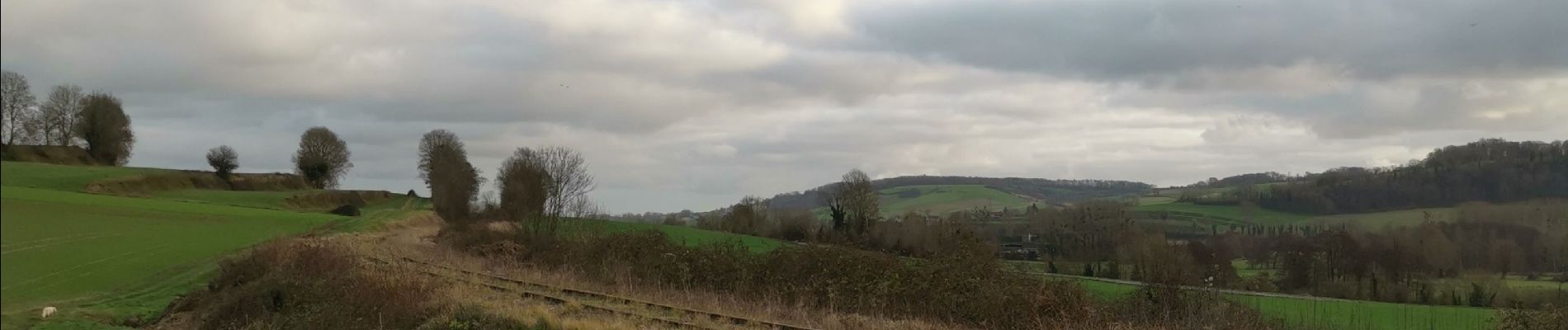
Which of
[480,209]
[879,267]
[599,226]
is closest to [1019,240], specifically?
[480,209]

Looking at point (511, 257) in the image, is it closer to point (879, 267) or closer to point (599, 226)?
point (599, 226)

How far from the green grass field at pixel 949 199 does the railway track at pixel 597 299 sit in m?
132

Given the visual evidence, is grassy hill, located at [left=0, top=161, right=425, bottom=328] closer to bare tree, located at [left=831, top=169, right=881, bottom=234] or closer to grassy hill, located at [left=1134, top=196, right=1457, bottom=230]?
bare tree, located at [left=831, top=169, right=881, bottom=234]

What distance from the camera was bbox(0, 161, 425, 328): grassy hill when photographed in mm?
18125

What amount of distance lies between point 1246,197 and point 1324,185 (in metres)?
15.3

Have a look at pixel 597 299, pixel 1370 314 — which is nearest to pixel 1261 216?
pixel 1370 314

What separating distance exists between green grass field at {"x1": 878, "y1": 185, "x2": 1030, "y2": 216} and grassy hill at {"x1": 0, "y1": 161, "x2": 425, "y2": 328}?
369ft

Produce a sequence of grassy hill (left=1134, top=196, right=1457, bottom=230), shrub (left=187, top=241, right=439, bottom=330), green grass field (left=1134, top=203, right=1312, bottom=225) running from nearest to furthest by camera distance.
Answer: shrub (left=187, top=241, right=439, bottom=330)
grassy hill (left=1134, top=196, right=1457, bottom=230)
green grass field (left=1134, top=203, right=1312, bottom=225)

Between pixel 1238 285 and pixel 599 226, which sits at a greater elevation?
pixel 599 226

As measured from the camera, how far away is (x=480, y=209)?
209ft

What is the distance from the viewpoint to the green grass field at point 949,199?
165 metres

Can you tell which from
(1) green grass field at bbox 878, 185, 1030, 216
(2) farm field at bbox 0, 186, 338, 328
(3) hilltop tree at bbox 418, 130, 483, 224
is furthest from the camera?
(1) green grass field at bbox 878, 185, 1030, 216

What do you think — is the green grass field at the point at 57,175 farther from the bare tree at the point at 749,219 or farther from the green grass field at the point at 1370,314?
the green grass field at the point at 1370,314

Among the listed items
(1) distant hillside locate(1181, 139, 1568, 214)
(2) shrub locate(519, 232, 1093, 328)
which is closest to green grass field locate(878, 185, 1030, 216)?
(1) distant hillside locate(1181, 139, 1568, 214)
